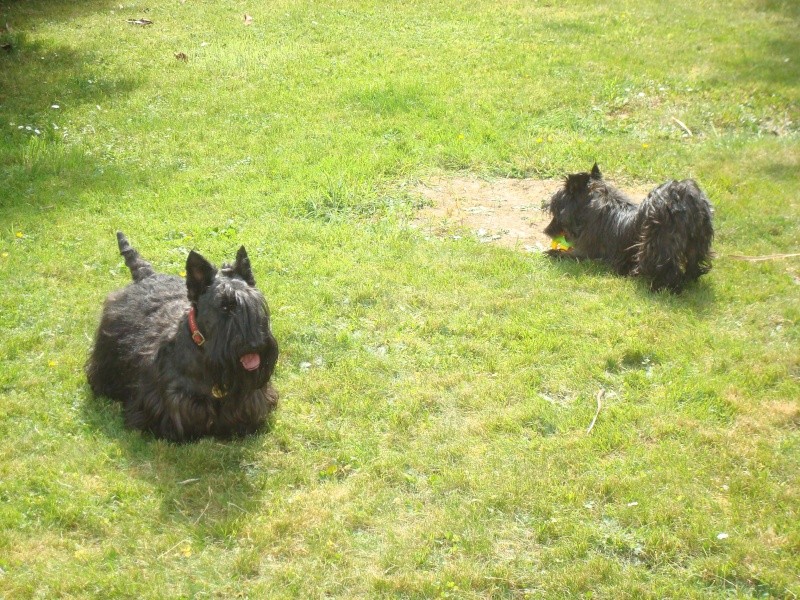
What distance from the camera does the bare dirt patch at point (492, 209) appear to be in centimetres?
1067

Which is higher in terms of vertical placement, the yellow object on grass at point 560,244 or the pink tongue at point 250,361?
the yellow object on grass at point 560,244

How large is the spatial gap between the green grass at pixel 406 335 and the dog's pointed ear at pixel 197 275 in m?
1.27

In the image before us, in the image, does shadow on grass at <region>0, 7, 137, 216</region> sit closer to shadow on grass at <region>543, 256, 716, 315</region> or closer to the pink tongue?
the pink tongue

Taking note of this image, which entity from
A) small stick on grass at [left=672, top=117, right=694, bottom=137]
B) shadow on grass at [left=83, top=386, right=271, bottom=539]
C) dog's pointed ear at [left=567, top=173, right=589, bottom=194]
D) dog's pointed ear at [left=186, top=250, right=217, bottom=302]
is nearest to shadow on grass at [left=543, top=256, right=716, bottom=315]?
dog's pointed ear at [left=567, top=173, right=589, bottom=194]

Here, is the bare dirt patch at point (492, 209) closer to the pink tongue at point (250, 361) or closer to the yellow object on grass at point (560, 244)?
the yellow object on grass at point (560, 244)

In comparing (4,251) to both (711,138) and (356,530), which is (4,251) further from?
(711,138)

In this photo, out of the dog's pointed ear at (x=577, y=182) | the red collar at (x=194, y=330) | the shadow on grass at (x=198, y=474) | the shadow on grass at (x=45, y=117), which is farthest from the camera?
the shadow on grass at (x=45, y=117)

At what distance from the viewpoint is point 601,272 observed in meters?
9.82

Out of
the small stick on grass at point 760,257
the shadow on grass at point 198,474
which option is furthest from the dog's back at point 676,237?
the shadow on grass at point 198,474

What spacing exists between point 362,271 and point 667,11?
13121 mm

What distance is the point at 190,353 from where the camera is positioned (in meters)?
6.88

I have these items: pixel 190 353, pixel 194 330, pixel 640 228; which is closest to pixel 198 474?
pixel 190 353

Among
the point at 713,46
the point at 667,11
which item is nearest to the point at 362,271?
the point at 713,46

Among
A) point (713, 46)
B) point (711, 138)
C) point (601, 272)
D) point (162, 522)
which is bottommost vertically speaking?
point (162, 522)
